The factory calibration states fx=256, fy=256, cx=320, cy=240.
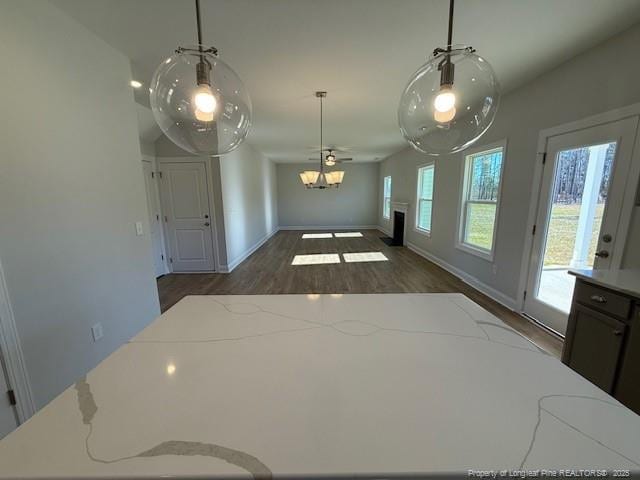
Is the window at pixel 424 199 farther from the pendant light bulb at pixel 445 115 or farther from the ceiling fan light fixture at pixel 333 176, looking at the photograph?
the pendant light bulb at pixel 445 115

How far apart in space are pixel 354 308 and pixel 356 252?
480cm

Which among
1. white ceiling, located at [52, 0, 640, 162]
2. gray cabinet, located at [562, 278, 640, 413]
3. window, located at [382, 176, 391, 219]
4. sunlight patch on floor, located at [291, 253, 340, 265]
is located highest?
white ceiling, located at [52, 0, 640, 162]

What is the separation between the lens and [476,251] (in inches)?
148

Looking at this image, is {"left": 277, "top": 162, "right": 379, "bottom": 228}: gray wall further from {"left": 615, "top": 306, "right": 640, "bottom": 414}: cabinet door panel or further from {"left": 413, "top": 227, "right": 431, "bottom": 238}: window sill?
{"left": 615, "top": 306, "right": 640, "bottom": 414}: cabinet door panel

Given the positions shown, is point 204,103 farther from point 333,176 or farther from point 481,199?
point 481,199

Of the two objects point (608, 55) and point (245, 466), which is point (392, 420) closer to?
point (245, 466)

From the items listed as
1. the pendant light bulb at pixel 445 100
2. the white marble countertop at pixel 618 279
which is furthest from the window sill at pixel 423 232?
the pendant light bulb at pixel 445 100

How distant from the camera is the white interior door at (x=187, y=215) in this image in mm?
4383

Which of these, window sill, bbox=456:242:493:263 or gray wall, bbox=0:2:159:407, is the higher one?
gray wall, bbox=0:2:159:407

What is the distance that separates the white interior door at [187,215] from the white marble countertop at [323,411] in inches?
152

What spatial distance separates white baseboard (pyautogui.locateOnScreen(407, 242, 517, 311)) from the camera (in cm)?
312

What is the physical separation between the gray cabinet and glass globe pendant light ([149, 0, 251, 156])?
226 cm

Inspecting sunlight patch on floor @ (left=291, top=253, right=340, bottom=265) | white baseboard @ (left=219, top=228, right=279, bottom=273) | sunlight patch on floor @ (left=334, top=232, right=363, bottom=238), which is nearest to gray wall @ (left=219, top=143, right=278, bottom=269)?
white baseboard @ (left=219, top=228, right=279, bottom=273)

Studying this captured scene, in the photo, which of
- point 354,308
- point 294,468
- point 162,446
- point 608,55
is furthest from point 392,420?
point 608,55
